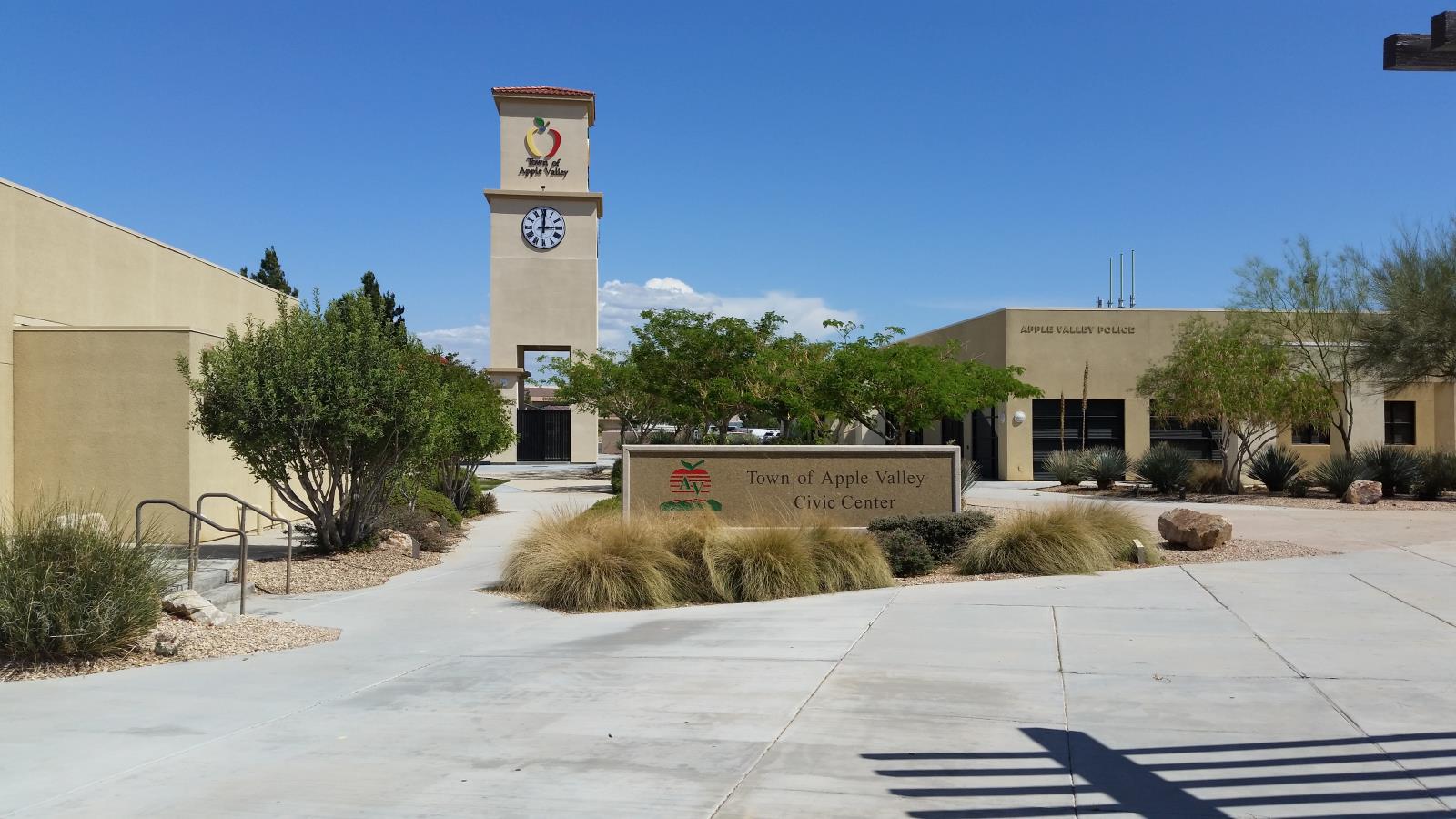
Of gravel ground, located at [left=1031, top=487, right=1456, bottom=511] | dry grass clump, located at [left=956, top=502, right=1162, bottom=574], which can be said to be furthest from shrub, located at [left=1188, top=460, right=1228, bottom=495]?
dry grass clump, located at [left=956, top=502, right=1162, bottom=574]

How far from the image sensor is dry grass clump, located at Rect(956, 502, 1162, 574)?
13.0 m

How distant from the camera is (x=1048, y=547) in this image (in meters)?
13.1

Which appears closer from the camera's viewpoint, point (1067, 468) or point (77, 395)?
point (77, 395)

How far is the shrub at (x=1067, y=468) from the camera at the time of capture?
30922 millimetres

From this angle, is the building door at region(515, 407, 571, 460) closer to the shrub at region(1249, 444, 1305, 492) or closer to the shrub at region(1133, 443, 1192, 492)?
the shrub at region(1133, 443, 1192, 492)

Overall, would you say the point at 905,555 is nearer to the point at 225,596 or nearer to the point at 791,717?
the point at 791,717

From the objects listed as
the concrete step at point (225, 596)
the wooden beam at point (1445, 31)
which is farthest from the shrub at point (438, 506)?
the wooden beam at point (1445, 31)

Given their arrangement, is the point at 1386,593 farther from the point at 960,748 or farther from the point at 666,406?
the point at 666,406

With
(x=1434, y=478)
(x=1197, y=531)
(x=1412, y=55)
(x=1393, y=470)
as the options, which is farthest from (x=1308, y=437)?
(x=1412, y=55)

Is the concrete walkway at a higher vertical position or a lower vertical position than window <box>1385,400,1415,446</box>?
lower

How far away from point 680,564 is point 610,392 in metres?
27.2

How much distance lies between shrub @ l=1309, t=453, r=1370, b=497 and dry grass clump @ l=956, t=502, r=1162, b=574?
46.9 feet

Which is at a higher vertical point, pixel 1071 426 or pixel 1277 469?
pixel 1071 426

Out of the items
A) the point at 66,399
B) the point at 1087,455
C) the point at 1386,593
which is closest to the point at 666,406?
the point at 1087,455
